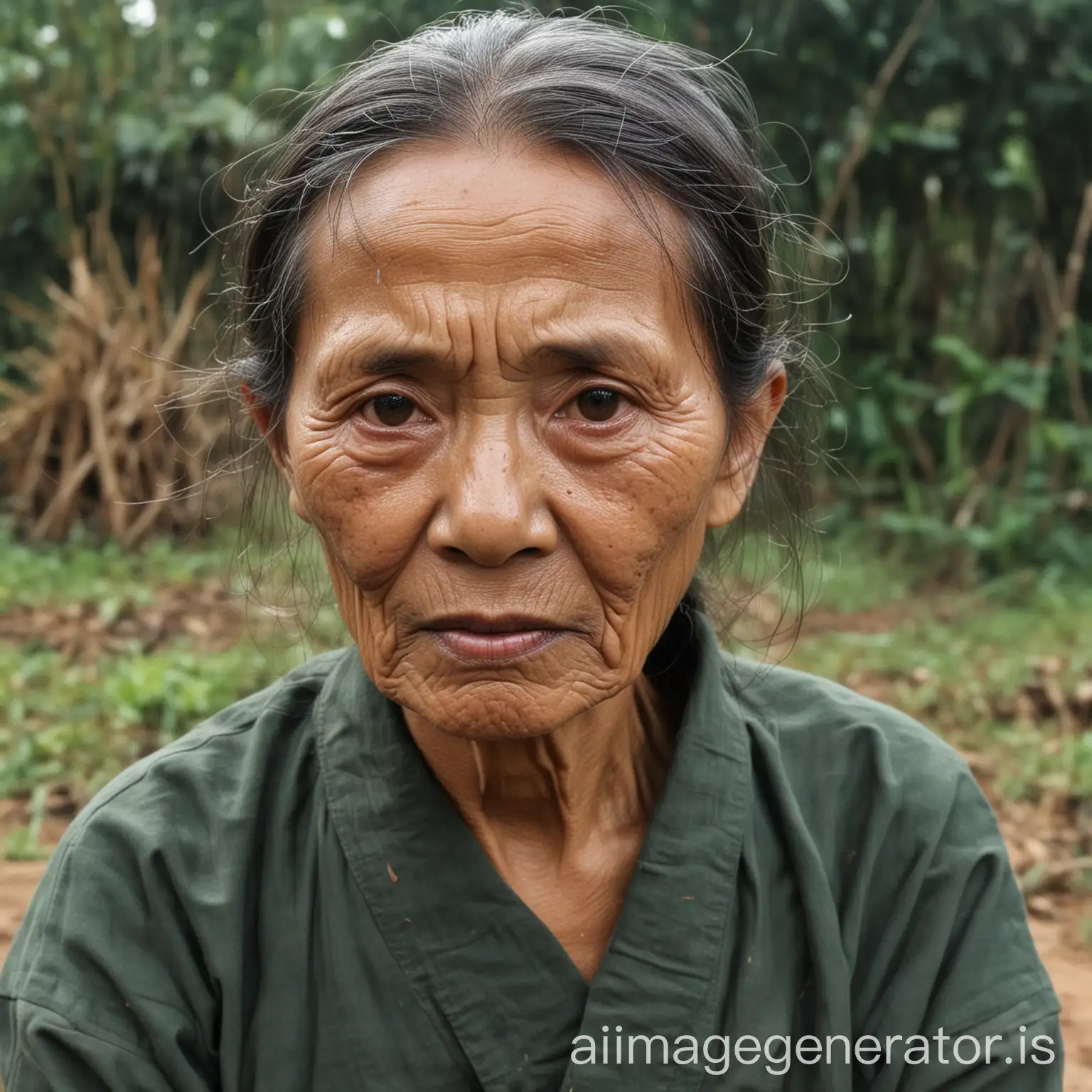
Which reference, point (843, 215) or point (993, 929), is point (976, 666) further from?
point (993, 929)

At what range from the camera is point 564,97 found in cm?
177

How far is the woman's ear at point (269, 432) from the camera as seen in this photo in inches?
79.7

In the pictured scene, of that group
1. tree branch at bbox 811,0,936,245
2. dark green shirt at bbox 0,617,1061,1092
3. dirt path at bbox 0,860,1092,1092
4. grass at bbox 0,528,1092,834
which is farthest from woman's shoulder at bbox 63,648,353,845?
tree branch at bbox 811,0,936,245

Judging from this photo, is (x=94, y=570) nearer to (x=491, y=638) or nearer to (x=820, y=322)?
(x=820, y=322)

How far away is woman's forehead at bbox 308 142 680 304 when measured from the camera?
170cm

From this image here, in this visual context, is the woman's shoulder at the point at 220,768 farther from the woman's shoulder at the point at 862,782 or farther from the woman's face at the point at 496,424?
the woman's shoulder at the point at 862,782

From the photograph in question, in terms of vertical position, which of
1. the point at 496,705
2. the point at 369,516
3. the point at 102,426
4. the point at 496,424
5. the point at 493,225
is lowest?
the point at 102,426

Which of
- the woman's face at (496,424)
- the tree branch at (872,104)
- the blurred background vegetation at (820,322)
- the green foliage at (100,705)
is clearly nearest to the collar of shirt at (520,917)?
the woman's face at (496,424)

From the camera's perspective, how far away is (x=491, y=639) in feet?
5.65

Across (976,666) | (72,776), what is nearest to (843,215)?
(976,666)

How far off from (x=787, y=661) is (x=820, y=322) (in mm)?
1388

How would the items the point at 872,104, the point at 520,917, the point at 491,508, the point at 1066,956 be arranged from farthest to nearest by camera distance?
1. the point at 872,104
2. the point at 1066,956
3. the point at 520,917
4. the point at 491,508

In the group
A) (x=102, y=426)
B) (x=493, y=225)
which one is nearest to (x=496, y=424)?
(x=493, y=225)

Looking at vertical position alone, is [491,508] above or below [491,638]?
above
